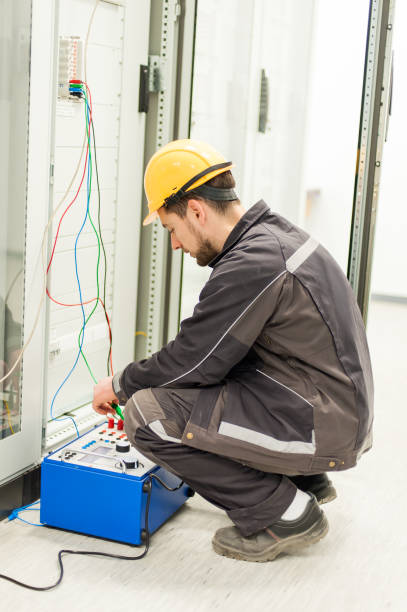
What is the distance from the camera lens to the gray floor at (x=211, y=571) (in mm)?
1836

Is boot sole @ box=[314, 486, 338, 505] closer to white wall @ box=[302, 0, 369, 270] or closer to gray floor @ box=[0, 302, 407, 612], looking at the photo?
gray floor @ box=[0, 302, 407, 612]

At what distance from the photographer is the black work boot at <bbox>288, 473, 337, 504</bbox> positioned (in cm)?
236

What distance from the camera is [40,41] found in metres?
2.10

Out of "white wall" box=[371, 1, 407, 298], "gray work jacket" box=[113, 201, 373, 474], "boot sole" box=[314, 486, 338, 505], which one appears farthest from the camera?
"white wall" box=[371, 1, 407, 298]

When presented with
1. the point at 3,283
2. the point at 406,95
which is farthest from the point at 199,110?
the point at 406,95

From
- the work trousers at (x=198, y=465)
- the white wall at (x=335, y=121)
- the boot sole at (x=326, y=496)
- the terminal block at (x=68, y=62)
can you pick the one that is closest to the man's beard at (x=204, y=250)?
the work trousers at (x=198, y=465)

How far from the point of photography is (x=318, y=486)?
2.38 meters

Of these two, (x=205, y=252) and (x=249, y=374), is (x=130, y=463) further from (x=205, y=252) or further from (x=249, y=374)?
(x=205, y=252)

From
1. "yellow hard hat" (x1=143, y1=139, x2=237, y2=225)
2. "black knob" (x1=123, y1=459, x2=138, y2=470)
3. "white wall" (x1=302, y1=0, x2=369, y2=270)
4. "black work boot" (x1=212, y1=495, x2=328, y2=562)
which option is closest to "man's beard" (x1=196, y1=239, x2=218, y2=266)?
"yellow hard hat" (x1=143, y1=139, x2=237, y2=225)

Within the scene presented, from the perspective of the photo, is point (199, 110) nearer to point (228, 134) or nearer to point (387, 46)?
point (228, 134)

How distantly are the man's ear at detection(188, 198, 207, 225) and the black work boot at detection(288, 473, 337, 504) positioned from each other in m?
0.86

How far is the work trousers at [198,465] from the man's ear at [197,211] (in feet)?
1.49

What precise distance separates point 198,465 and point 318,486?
0.49 m

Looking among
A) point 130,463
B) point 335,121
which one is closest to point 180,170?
point 130,463
